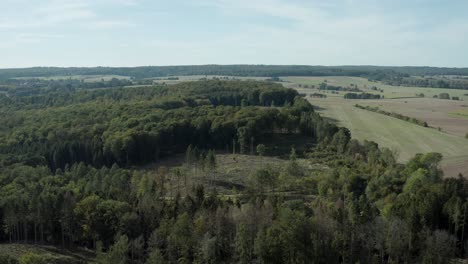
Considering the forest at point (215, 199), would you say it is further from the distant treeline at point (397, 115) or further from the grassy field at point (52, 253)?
the distant treeline at point (397, 115)

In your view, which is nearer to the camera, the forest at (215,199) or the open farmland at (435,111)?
the forest at (215,199)

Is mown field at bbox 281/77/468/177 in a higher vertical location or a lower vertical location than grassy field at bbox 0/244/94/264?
higher

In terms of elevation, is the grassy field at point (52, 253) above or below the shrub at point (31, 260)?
below

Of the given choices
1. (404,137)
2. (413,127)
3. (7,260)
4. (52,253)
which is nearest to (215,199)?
(52,253)

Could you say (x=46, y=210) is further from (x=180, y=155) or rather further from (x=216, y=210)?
(x=180, y=155)

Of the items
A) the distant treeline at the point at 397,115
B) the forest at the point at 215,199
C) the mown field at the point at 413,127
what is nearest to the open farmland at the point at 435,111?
the mown field at the point at 413,127

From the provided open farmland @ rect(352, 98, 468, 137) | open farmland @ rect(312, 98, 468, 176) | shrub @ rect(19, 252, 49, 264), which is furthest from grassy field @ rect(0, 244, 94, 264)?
open farmland @ rect(352, 98, 468, 137)

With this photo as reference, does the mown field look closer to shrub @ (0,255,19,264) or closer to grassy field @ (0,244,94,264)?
grassy field @ (0,244,94,264)
